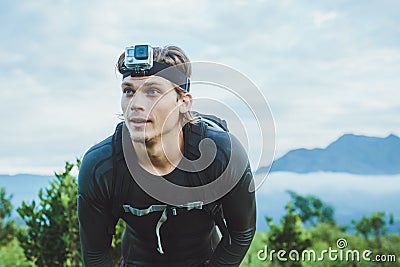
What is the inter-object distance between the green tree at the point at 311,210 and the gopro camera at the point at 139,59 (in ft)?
13.1

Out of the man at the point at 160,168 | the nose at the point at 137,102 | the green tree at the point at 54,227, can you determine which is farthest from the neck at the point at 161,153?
the green tree at the point at 54,227

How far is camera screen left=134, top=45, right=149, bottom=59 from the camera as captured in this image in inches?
84.2

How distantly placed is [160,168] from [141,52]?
1.53ft

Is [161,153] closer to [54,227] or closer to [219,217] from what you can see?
[219,217]

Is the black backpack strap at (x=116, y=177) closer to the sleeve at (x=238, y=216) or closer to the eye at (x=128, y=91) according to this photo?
the eye at (x=128, y=91)

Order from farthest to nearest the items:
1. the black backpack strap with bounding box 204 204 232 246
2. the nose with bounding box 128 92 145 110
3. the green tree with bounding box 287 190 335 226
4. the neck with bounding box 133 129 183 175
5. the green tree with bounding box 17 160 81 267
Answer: the green tree with bounding box 287 190 335 226
the green tree with bounding box 17 160 81 267
the black backpack strap with bounding box 204 204 232 246
the neck with bounding box 133 129 183 175
the nose with bounding box 128 92 145 110

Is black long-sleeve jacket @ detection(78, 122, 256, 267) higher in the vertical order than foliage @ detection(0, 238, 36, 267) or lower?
lower

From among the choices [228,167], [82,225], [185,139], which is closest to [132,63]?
[185,139]

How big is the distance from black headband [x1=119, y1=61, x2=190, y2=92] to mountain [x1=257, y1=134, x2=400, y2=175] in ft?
15.2

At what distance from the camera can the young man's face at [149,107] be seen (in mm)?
2062

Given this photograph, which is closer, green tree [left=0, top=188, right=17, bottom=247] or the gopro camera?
the gopro camera

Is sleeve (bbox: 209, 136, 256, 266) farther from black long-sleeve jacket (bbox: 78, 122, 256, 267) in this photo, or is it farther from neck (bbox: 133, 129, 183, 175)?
neck (bbox: 133, 129, 183, 175)

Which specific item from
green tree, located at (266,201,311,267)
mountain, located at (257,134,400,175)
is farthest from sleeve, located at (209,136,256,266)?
mountain, located at (257,134,400,175)

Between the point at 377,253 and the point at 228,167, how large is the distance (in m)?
3.26
